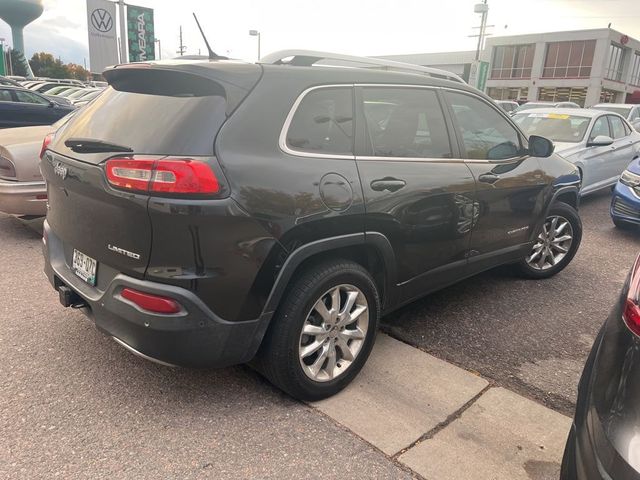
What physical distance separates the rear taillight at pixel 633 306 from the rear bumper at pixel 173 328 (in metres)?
1.53

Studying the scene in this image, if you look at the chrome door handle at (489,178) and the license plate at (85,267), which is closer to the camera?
the license plate at (85,267)

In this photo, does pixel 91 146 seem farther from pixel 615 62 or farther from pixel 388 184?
pixel 615 62

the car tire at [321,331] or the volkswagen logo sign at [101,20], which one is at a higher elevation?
the volkswagen logo sign at [101,20]

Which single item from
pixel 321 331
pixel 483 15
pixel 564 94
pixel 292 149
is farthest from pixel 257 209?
pixel 564 94

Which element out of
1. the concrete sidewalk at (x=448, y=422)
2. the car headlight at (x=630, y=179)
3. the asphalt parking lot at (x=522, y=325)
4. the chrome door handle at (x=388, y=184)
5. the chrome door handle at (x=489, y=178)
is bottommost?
the asphalt parking lot at (x=522, y=325)

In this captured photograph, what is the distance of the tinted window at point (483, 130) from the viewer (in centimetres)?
361

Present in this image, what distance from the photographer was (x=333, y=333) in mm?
2852

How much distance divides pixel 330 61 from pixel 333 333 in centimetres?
162

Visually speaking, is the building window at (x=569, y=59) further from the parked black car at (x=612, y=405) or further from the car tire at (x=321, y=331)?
the parked black car at (x=612, y=405)

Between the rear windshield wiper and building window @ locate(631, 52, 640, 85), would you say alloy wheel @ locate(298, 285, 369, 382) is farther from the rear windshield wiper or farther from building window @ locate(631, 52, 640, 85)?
building window @ locate(631, 52, 640, 85)

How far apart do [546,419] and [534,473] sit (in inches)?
18.1

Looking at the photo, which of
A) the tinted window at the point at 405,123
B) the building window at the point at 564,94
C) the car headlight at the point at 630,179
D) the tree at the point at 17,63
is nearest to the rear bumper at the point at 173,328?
the tinted window at the point at 405,123

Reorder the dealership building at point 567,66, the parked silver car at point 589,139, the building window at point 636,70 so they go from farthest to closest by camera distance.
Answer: the building window at point 636,70 < the dealership building at point 567,66 < the parked silver car at point 589,139

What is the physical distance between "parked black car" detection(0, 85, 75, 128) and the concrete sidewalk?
32.0 feet
